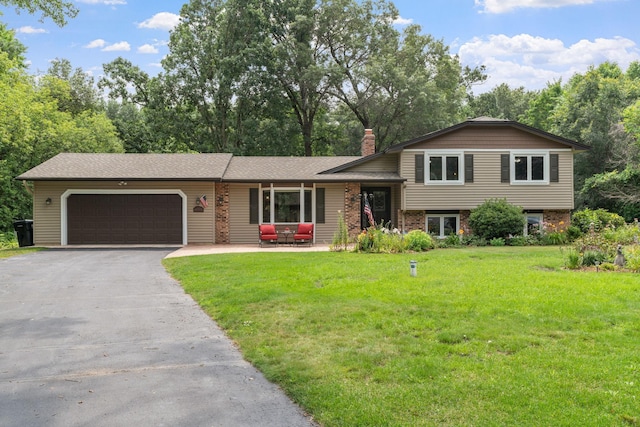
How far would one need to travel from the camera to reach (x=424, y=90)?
30.6 meters

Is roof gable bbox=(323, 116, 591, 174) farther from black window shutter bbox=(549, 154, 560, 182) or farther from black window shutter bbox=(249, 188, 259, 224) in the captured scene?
black window shutter bbox=(249, 188, 259, 224)

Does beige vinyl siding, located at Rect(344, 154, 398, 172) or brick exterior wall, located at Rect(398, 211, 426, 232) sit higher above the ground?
beige vinyl siding, located at Rect(344, 154, 398, 172)

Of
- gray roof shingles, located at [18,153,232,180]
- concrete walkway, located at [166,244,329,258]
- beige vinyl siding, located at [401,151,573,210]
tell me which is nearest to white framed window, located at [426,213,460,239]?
beige vinyl siding, located at [401,151,573,210]

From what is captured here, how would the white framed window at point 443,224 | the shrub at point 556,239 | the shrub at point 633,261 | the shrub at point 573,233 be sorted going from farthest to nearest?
the white framed window at point 443,224, the shrub at point 573,233, the shrub at point 556,239, the shrub at point 633,261

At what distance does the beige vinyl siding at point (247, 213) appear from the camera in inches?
772

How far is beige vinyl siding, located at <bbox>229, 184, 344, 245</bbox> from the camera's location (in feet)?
64.3

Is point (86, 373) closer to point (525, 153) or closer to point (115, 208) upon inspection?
point (115, 208)

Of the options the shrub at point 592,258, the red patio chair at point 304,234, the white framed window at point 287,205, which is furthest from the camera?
the white framed window at point 287,205

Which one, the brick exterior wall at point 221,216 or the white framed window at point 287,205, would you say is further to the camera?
the white framed window at point 287,205

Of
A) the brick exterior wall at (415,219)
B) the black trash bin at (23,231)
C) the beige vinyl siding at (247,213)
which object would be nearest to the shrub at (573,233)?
the brick exterior wall at (415,219)

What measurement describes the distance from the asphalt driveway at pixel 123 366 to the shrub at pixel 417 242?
25.6ft

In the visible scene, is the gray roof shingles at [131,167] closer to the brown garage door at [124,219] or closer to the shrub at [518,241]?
the brown garage door at [124,219]

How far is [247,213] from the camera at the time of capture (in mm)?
19672

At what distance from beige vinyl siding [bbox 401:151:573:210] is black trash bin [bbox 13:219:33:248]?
13.9m
